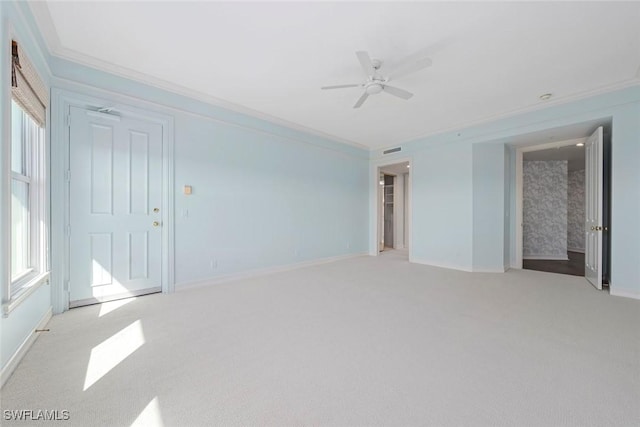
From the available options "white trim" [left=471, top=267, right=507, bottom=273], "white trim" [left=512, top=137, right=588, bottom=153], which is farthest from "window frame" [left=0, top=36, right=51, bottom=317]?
"white trim" [left=512, top=137, right=588, bottom=153]

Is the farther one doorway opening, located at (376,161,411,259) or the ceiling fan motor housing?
doorway opening, located at (376,161,411,259)

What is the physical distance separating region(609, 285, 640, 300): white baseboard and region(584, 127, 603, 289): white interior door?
0.17m

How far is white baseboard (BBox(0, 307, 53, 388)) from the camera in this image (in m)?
1.67

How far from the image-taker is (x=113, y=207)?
3.14 metres

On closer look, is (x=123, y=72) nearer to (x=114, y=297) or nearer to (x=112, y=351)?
(x=114, y=297)

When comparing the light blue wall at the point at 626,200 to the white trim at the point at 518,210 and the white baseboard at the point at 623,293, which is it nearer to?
the white baseboard at the point at 623,293

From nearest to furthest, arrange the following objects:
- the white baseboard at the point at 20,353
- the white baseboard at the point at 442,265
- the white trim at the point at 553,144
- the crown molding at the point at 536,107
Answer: the white baseboard at the point at 20,353 → the crown molding at the point at 536,107 → the white trim at the point at 553,144 → the white baseboard at the point at 442,265

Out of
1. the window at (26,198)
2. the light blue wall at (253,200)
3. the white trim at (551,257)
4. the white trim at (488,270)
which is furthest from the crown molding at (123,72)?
the white trim at (551,257)

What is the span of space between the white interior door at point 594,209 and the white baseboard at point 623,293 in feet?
0.56

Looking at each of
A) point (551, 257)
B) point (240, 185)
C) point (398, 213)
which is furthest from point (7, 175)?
point (551, 257)

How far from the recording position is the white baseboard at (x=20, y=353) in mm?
1665

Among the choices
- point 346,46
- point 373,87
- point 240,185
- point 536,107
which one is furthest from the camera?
point 240,185

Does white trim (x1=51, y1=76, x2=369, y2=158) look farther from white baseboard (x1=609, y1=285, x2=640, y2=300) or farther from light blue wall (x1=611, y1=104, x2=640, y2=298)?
Result: white baseboard (x1=609, y1=285, x2=640, y2=300)

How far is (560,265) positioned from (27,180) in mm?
8723
